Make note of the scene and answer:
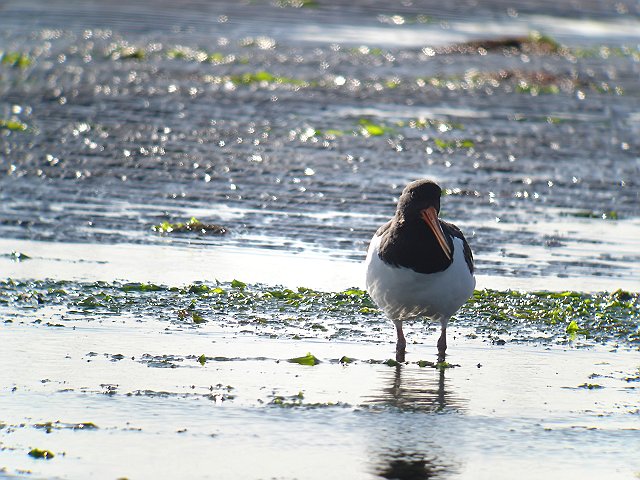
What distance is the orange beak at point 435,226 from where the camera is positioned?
812 cm

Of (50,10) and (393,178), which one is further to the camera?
(50,10)

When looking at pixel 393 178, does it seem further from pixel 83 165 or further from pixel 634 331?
pixel 634 331

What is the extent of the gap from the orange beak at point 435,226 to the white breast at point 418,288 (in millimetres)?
160

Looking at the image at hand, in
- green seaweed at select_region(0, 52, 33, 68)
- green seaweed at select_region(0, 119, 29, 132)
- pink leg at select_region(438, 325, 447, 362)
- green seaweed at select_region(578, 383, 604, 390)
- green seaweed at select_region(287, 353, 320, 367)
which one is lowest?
green seaweed at select_region(578, 383, 604, 390)

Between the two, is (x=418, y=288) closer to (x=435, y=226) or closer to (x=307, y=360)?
(x=435, y=226)

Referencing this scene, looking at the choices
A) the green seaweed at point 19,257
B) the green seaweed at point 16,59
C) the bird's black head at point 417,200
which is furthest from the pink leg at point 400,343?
the green seaweed at point 16,59

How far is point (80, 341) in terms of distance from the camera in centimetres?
830

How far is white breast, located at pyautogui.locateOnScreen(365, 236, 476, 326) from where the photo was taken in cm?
815

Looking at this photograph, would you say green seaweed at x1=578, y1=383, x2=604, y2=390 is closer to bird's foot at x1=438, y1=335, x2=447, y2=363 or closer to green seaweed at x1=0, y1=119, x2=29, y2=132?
bird's foot at x1=438, y1=335, x2=447, y2=363

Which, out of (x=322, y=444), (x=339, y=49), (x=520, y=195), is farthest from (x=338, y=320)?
(x=339, y=49)

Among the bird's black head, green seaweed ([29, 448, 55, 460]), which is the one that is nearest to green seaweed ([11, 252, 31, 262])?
the bird's black head

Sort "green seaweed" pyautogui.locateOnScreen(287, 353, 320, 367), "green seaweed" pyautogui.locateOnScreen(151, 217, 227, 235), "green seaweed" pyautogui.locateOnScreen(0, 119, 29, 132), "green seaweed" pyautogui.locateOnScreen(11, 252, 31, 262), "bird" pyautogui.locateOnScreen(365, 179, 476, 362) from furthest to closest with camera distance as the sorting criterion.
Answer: "green seaweed" pyautogui.locateOnScreen(0, 119, 29, 132), "green seaweed" pyautogui.locateOnScreen(151, 217, 227, 235), "green seaweed" pyautogui.locateOnScreen(11, 252, 31, 262), "bird" pyautogui.locateOnScreen(365, 179, 476, 362), "green seaweed" pyautogui.locateOnScreen(287, 353, 320, 367)

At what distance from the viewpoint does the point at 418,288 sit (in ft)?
26.8

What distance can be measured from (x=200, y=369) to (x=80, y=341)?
0.98 m
